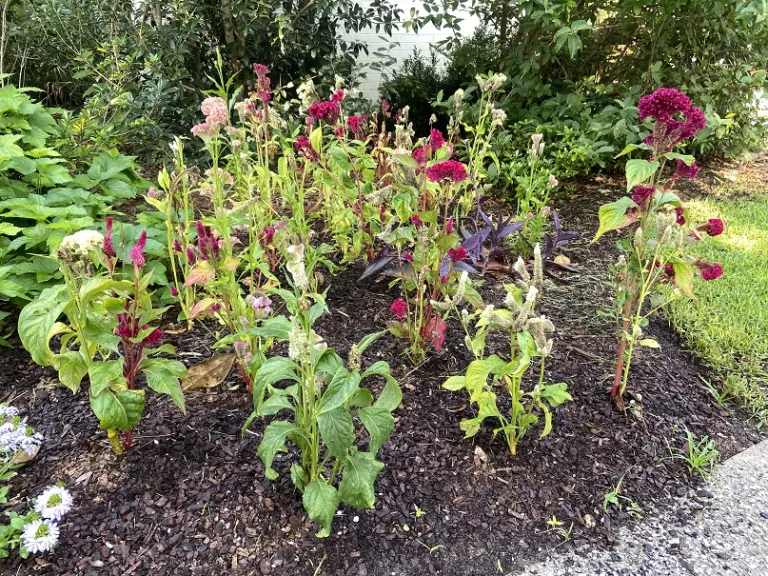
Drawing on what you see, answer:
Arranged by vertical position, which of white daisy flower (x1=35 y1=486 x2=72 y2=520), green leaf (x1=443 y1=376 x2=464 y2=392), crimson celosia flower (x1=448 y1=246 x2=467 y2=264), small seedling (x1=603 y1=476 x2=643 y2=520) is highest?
crimson celosia flower (x1=448 y1=246 x2=467 y2=264)

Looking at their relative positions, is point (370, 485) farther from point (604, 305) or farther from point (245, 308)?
point (604, 305)

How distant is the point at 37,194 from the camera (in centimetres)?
266

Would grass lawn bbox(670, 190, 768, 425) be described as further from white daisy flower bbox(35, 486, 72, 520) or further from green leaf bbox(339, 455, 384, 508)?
white daisy flower bbox(35, 486, 72, 520)

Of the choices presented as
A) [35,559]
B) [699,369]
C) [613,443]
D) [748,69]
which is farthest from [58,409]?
[748,69]

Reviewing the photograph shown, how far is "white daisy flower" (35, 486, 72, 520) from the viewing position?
1.48 meters

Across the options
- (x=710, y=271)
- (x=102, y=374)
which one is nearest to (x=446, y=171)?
(x=710, y=271)

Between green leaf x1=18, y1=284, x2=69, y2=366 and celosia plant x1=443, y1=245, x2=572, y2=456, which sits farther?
celosia plant x1=443, y1=245, x2=572, y2=456

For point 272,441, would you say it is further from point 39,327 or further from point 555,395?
point 555,395

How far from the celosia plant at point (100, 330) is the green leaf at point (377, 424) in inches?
22.3

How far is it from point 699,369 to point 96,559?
7.65 feet

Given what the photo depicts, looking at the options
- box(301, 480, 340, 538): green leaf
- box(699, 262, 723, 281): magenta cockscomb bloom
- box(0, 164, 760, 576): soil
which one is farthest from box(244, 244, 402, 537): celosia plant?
box(699, 262, 723, 281): magenta cockscomb bloom

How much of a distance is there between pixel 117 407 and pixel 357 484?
0.70 m

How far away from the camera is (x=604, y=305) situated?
8.80 ft

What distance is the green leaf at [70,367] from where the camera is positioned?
5.10 feet
